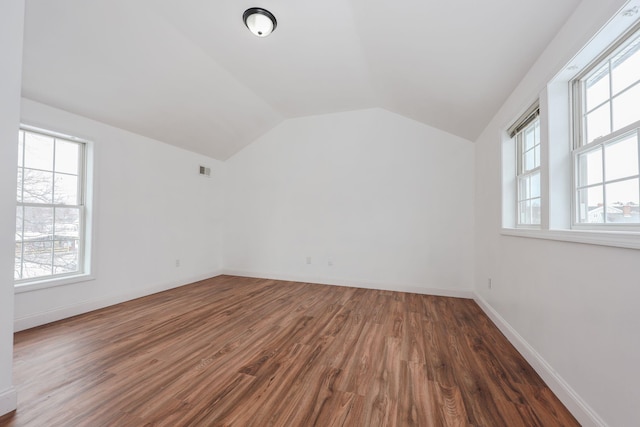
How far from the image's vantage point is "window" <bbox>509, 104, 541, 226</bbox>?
7.55 feet

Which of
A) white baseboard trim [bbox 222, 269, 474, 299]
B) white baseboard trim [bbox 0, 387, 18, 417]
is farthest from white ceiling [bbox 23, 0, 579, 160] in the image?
white baseboard trim [bbox 0, 387, 18, 417]

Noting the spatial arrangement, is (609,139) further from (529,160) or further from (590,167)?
(529,160)

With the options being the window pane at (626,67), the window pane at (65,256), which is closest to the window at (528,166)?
the window pane at (626,67)

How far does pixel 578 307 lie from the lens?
150 cm

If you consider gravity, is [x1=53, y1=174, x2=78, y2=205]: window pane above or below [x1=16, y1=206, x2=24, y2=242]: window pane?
above

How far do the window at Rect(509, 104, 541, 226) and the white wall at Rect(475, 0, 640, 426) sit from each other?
0.15 meters

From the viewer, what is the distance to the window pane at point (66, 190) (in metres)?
2.96

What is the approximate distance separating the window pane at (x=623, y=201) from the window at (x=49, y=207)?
186 inches

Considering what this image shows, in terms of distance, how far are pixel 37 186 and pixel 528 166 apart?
5.07 meters

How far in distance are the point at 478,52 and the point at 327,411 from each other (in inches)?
110

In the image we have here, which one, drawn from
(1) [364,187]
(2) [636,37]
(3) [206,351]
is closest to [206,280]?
(3) [206,351]

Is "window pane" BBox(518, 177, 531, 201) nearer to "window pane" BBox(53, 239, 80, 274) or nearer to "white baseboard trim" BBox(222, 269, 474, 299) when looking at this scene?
"white baseboard trim" BBox(222, 269, 474, 299)

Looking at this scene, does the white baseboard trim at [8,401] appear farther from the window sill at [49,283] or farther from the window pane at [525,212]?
the window pane at [525,212]

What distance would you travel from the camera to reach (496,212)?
297 cm
